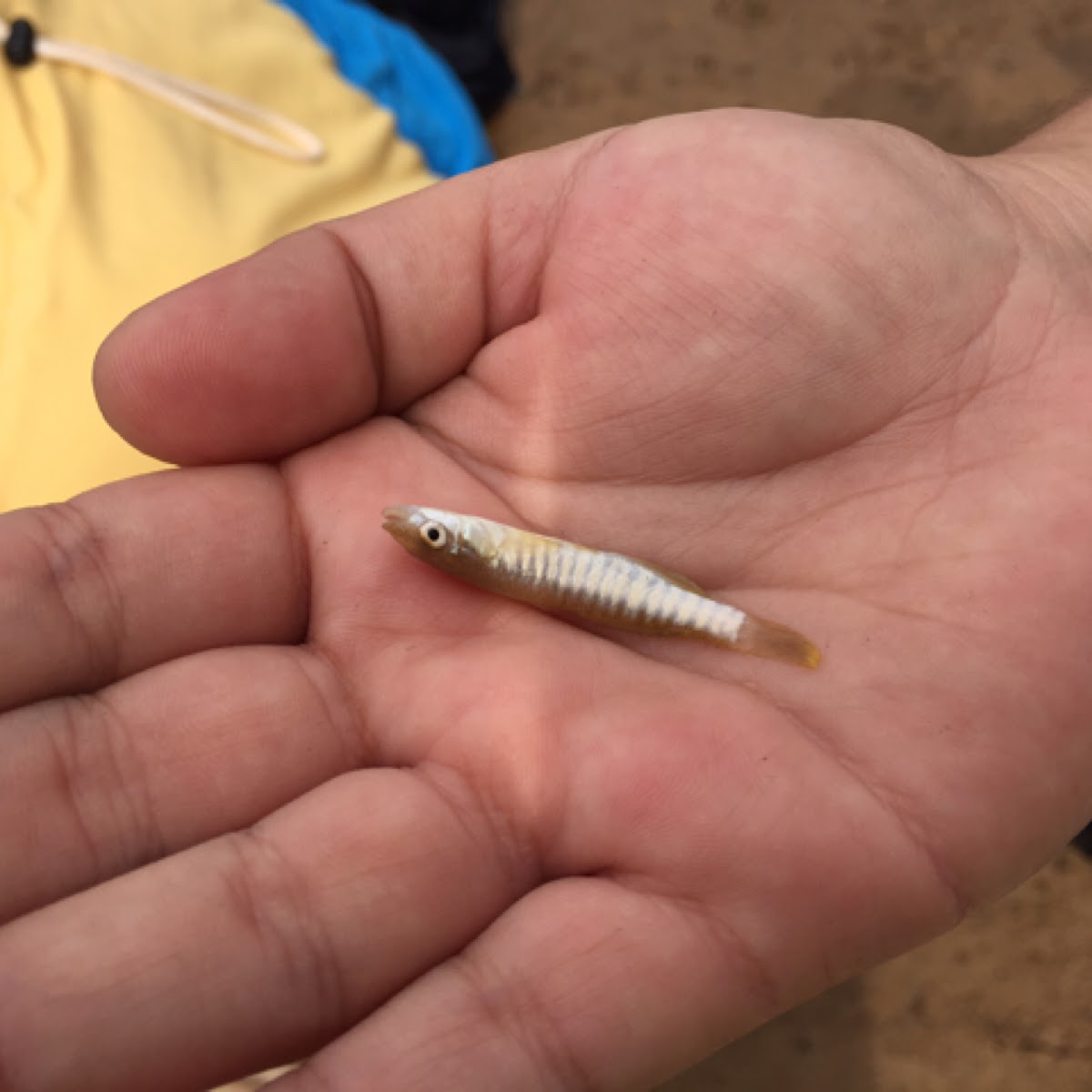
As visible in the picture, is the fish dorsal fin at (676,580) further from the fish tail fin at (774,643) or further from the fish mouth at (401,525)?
the fish mouth at (401,525)

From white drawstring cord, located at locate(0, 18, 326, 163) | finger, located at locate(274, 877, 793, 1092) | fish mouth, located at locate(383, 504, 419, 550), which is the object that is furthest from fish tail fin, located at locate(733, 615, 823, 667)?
white drawstring cord, located at locate(0, 18, 326, 163)

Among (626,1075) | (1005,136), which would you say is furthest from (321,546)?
(1005,136)

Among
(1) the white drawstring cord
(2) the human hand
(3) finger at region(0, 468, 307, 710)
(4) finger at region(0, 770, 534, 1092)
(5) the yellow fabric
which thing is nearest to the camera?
(4) finger at region(0, 770, 534, 1092)

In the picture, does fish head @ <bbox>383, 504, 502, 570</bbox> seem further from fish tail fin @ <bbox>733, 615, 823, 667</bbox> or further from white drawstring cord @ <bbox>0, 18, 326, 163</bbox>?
white drawstring cord @ <bbox>0, 18, 326, 163</bbox>

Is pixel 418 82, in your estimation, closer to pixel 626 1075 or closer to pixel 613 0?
pixel 613 0

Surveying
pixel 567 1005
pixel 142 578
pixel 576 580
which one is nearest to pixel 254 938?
pixel 567 1005
